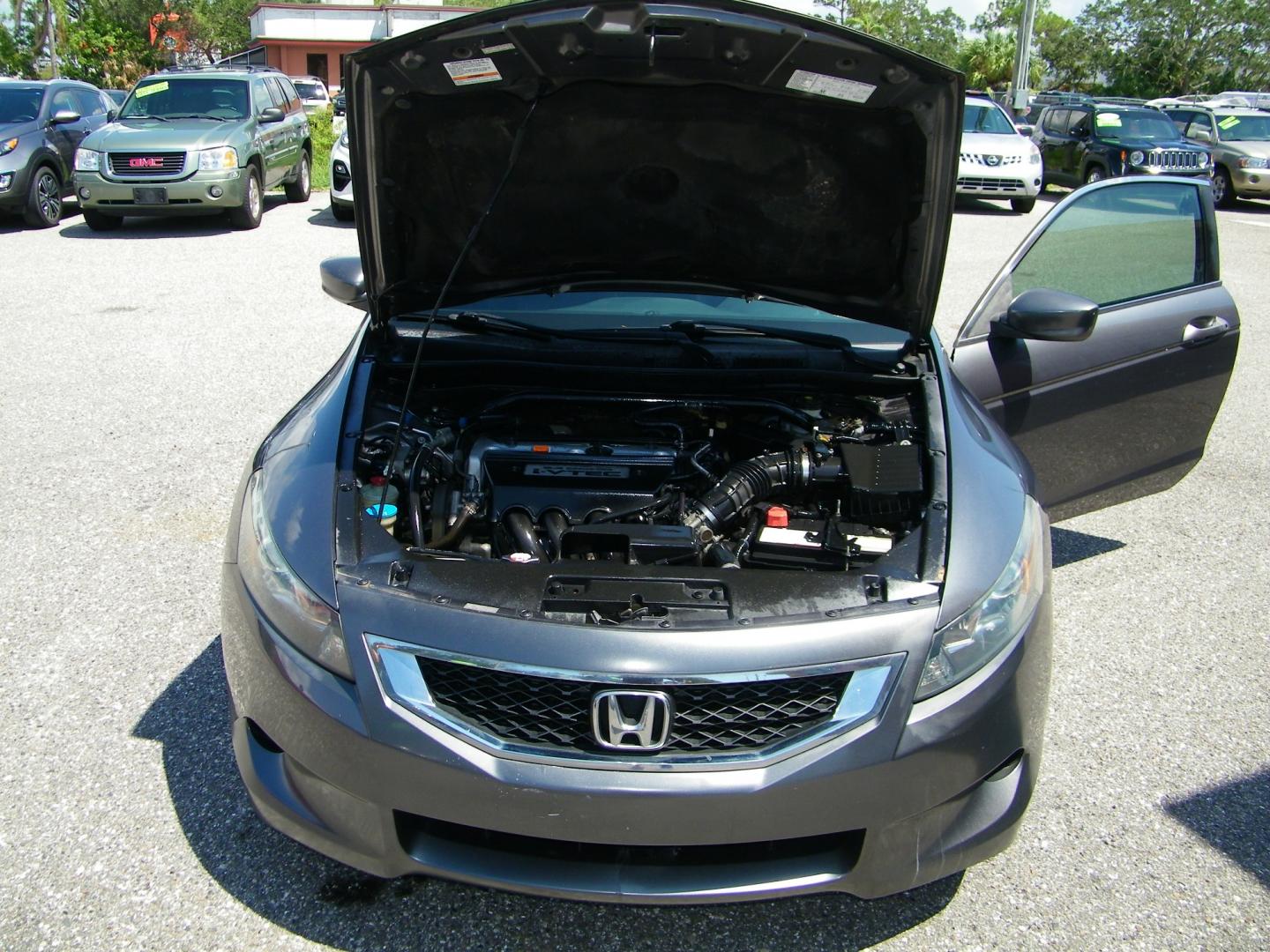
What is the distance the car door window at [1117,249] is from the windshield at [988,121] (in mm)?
12881

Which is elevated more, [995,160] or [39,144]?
[995,160]

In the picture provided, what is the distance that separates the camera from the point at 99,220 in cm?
1205

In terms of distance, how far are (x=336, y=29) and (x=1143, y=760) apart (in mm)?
53290

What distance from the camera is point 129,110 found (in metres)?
12.4

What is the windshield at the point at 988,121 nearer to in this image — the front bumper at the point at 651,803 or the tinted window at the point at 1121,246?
the tinted window at the point at 1121,246

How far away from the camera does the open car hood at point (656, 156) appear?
2.57m

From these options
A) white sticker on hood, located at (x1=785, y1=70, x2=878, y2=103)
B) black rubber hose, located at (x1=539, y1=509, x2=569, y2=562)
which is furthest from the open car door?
black rubber hose, located at (x1=539, y1=509, x2=569, y2=562)

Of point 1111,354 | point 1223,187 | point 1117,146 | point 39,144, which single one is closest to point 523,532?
point 1111,354

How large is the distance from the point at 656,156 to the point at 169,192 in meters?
10.1

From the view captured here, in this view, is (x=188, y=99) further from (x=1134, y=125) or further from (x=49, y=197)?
(x=1134, y=125)

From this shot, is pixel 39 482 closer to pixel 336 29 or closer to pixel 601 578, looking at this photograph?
pixel 601 578

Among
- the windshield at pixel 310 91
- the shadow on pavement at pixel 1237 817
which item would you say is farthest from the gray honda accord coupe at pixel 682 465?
the windshield at pixel 310 91

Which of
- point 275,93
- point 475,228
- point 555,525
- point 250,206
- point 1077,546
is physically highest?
point 475,228

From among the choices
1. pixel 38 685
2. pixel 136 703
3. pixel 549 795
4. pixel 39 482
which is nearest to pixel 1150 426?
pixel 549 795
